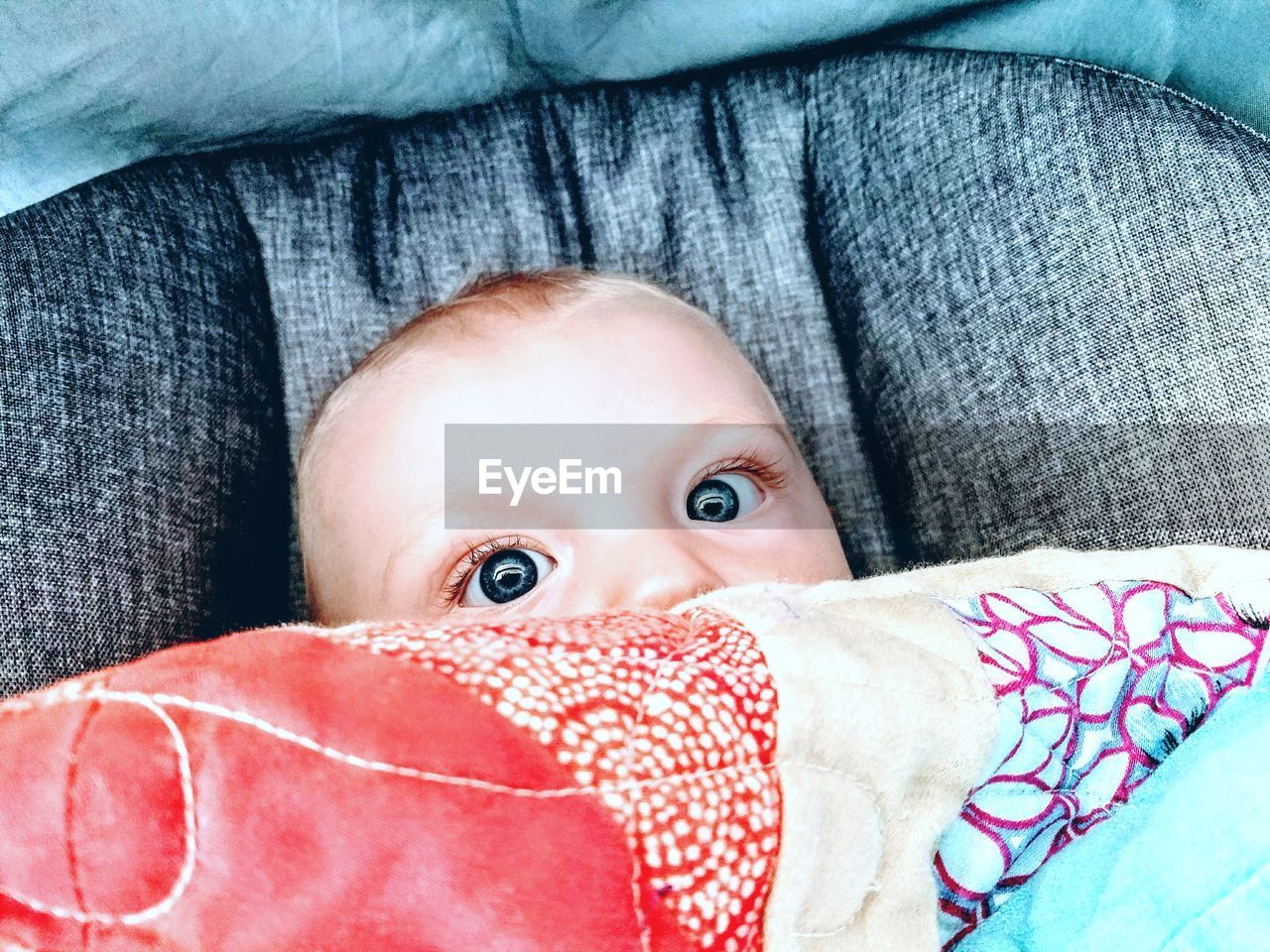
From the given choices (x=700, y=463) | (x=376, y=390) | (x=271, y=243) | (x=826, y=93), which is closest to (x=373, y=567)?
(x=376, y=390)

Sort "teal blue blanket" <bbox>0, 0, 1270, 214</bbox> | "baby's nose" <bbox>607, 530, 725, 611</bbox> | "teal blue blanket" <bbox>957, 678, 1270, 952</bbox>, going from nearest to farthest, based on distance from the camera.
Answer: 1. "teal blue blanket" <bbox>957, 678, 1270, 952</bbox>
2. "baby's nose" <bbox>607, 530, 725, 611</bbox>
3. "teal blue blanket" <bbox>0, 0, 1270, 214</bbox>

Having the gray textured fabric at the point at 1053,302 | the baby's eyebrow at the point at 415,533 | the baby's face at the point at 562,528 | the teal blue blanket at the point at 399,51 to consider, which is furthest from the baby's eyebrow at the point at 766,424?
the teal blue blanket at the point at 399,51

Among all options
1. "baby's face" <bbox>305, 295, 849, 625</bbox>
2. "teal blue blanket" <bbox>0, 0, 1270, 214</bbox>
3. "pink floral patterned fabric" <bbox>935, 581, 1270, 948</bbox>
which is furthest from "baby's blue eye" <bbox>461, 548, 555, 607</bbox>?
"teal blue blanket" <bbox>0, 0, 1270, 214</bbox>

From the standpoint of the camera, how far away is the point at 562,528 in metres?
0.69

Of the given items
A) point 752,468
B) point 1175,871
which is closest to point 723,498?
point 752,468

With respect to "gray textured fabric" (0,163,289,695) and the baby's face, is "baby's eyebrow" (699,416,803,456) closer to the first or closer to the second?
the baby's face

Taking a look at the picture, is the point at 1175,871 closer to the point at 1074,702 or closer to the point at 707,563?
the point at 1074,702

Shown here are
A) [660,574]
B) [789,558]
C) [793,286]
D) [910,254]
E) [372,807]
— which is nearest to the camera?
[372,807]

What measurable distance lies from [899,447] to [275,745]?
0.68 metres

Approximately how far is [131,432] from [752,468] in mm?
472

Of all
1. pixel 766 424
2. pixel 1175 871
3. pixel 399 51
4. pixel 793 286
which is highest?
pixel 399 51

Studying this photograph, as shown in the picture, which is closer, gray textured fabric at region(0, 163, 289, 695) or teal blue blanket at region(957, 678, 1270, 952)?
teal blue blanket at region(957, 678, 1270, 952)

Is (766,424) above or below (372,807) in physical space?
above

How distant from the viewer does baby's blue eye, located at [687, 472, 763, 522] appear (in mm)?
776
